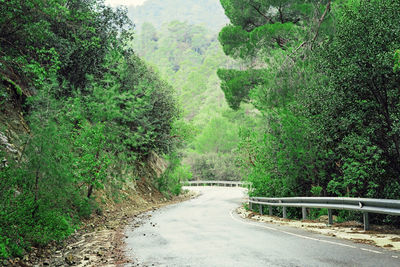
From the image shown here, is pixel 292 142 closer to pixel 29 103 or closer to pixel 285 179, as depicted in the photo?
pixel 285 179

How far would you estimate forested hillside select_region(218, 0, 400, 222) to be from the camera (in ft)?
33.6

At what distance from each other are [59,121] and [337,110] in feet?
33.4

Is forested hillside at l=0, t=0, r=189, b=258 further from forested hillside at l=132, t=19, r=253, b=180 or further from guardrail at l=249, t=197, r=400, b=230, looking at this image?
guardrail at l=249, t=197, r=400, b=230

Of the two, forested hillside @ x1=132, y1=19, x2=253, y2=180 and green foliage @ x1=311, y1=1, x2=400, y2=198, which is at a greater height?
forested hillside @ x1=132, y1=19, x2=253, y2=180

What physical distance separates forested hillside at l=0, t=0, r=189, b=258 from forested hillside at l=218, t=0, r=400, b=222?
715cm

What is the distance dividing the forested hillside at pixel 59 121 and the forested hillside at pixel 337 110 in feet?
23.5

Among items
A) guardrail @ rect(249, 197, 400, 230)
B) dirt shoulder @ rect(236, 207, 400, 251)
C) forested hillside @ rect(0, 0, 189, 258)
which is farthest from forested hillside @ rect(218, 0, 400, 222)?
forested hillside @ rect(0, 0, 189, 258)

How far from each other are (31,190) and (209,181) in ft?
148

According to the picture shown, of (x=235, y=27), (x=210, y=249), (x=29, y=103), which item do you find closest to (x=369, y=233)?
(x=210, y=249)

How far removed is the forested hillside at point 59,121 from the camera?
28.4 ft

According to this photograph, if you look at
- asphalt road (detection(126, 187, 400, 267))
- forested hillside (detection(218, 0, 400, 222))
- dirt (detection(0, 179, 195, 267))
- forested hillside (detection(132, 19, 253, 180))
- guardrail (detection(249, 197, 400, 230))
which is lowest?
dirt (detection(0, 179, 195, 267))

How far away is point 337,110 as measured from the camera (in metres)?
11.2

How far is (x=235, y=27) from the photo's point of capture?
2486 centimetres

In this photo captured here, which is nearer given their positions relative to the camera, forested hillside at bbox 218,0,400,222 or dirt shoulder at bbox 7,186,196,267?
dirt shoulder at bbox 7,186,196,267
